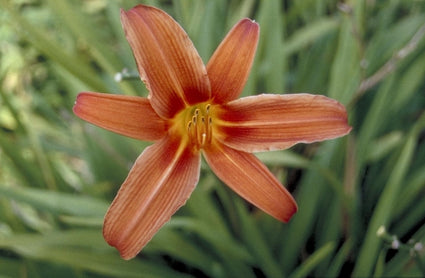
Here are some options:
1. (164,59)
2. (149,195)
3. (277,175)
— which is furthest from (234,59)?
(277,175)

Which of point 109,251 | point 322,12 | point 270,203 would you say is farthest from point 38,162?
point 322,12

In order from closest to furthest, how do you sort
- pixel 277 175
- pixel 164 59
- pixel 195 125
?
pixel 164 59
pixel 195 125
pixel 277 175

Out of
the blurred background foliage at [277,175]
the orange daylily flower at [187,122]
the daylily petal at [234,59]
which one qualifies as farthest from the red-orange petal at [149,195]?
the blurred background foliage at [277,175]

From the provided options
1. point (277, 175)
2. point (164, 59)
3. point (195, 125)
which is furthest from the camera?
point (277, 175)

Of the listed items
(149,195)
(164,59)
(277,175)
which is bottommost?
(277,175)

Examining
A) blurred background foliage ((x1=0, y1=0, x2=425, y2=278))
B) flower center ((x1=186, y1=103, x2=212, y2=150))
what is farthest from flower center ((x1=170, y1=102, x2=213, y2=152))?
blurred background foliage ((x1=0, y1=0, x2=425, y2=278))

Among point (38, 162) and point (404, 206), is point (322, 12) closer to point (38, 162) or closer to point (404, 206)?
point (404, 206)

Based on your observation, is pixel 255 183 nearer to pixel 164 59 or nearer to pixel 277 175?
pixel 164 59
